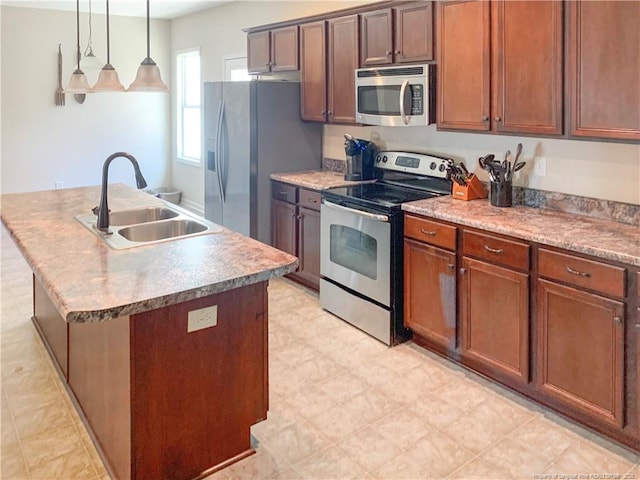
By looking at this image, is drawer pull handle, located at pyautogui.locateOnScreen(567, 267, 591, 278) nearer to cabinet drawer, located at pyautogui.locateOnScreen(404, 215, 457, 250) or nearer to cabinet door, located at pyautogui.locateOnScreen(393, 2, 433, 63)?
cabinet drawer, located at pyautogui.locateOnScreen(404, 215, 457, 250)

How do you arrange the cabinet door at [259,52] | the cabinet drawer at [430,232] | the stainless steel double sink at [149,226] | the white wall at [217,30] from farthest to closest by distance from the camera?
the white wall at [217,30] < the cabinet door at [259,52] < the cabinet drawer at [430,232] < the stainless steel double sink at [149,226]

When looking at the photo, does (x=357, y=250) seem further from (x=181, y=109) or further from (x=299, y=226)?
(x=181, y=109)

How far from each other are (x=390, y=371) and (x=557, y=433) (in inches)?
36.7

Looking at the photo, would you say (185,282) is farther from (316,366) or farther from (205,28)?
(205,28)

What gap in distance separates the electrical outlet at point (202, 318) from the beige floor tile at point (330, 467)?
2.45 feet

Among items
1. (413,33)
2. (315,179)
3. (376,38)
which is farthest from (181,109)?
(413,33)

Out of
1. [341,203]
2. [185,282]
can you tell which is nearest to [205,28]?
[341,203]

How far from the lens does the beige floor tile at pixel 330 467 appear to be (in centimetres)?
221

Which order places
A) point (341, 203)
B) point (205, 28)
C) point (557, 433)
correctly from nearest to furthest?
point (557, 433)
point (341, 203)
point (205, 28)

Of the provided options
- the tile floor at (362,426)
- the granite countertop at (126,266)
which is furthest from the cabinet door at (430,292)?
the granite countertop at (126,266)

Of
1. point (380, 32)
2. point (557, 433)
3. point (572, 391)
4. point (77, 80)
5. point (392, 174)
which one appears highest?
point (380, 32)

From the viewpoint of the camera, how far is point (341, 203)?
366cm

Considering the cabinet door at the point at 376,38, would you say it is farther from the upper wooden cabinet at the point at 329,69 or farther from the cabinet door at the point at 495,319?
the cabinet door at the point at 495,319

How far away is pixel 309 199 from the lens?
424 centimetres
